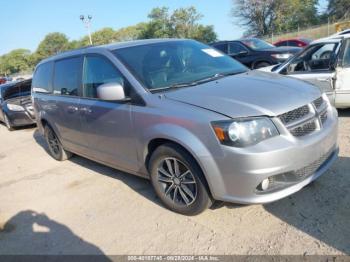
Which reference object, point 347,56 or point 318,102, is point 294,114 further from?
point 347,56

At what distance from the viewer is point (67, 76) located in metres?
5.21

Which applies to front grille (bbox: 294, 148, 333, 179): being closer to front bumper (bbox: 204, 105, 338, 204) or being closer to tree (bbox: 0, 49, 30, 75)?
front bumper (bbox: 204, 105, 338, 204)

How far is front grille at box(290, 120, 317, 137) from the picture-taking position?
3146 millimetres

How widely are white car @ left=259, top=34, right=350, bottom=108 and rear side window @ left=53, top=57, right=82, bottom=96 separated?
149 inches

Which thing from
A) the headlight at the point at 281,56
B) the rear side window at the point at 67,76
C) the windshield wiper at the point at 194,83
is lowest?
the headlight at the point at 281,56

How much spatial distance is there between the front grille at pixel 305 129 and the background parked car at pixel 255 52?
28.3 feet

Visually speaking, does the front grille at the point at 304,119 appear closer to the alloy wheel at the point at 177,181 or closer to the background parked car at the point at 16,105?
the alloy wheel at the point at 177,181

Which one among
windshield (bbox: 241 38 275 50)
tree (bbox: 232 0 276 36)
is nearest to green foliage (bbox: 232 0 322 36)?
tree (bbox: 232 0 276 36)

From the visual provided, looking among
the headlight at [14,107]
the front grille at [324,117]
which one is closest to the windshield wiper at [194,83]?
the front grille at [324,117]

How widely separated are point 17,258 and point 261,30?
6528 cm

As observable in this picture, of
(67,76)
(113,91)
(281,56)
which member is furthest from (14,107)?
(281,56)

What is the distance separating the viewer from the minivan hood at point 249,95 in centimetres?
312

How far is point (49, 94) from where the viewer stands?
5.77 m

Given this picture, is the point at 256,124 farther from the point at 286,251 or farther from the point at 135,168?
the point at 135,168
